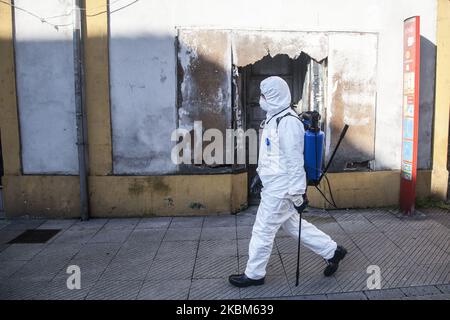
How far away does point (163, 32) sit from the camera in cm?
616

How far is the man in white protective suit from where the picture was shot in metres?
3.75

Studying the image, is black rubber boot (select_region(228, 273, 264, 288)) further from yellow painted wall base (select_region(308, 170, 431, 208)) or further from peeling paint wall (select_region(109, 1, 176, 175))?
yellow painted wall base (select_region(308, 170, 431, 208))

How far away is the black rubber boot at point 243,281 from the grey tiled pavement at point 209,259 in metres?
0.05

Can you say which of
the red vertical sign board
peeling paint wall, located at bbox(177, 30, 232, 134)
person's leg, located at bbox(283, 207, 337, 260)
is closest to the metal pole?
peeling paint wall, located at bbox(177, 30, 232, 134)

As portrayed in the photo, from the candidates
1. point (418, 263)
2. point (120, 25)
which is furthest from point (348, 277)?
point (120, 25)

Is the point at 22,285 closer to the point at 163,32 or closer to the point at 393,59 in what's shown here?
the point at 163,32

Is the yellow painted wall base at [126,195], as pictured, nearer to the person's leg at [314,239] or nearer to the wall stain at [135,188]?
the wall stain at [135,188]

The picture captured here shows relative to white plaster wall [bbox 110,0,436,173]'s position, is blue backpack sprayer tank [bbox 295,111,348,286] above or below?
below

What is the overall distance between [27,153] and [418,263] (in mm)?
5676

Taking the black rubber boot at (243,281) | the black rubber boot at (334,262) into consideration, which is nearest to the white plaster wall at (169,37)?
the black rubber boot at (243,281)

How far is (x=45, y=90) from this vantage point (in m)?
6.23

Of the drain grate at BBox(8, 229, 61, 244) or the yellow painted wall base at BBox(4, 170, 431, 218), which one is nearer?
the drain grate at BBox(8, 229, 61, 244)

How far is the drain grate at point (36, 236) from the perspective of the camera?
5531mm

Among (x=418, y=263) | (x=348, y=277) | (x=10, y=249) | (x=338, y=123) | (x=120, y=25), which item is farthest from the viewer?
(x=338, y=123)
